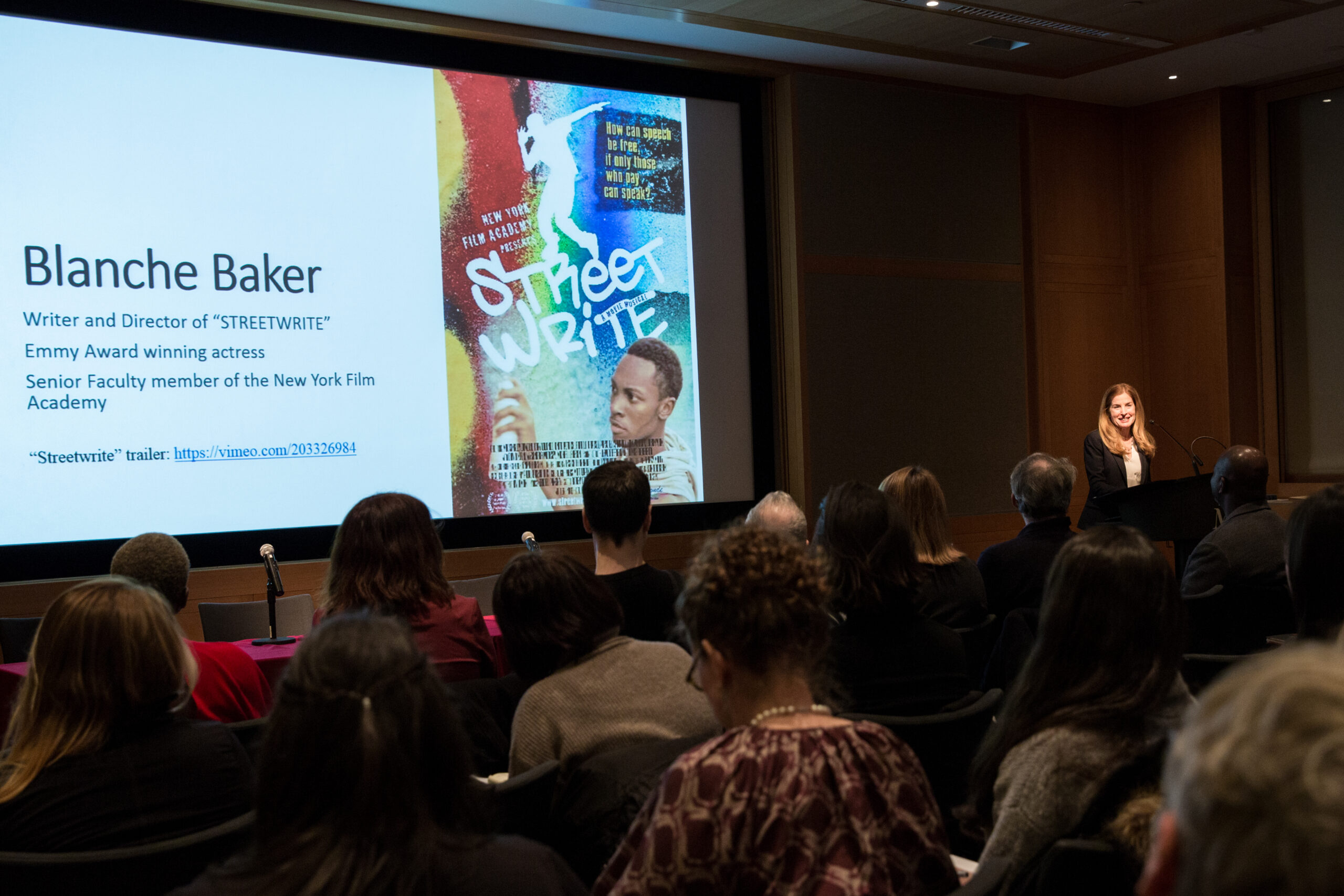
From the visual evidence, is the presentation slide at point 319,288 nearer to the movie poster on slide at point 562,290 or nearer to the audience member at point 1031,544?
the movie poster on slide at point 562,290

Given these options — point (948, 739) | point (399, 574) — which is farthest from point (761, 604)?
point (399, 574)

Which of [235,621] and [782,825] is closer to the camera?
[782,825]

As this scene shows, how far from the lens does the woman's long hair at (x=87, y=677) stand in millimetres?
1754

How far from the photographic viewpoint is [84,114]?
496 centimetres

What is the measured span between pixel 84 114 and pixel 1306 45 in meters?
6.93

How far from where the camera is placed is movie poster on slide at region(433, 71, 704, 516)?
5.98m

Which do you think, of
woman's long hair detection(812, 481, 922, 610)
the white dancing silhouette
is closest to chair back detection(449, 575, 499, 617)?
the white dancing silhouette

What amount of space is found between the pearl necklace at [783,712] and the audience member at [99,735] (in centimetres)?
96

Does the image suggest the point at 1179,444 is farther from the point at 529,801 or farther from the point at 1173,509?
the point at 529,801

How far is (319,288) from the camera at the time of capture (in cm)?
554

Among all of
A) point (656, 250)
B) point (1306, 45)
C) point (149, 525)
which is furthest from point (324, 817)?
point (1306, 45)

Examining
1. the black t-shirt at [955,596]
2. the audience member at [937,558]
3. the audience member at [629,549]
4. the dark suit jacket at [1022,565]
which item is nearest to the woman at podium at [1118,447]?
the dark suit jacket at [1022,565]

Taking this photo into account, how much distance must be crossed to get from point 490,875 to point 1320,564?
190 cm

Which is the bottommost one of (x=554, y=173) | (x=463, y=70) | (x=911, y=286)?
(x=911, y=286)
